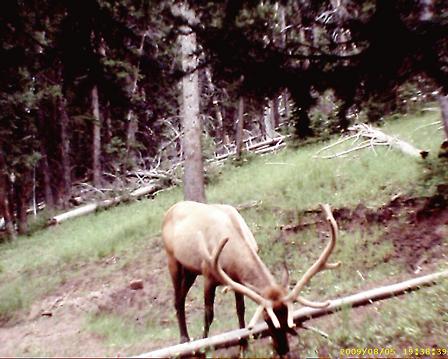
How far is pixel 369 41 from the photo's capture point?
3.50 metres

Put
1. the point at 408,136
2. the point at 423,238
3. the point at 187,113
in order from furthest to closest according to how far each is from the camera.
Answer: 1. the point at 408,136
2. the point at 187,113
3. the point at 423,238

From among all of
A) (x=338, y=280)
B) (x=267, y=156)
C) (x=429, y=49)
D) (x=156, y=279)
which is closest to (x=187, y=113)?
(x=156, y=279)

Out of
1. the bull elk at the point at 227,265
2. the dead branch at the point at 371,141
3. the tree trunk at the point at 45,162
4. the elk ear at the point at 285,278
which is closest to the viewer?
the bull elk at the point at 227,265

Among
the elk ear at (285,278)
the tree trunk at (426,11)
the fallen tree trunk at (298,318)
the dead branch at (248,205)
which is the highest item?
the tree trunk at (426,11)

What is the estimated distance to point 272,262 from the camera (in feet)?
29.2

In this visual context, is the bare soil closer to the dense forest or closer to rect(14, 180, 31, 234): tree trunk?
the dense forest

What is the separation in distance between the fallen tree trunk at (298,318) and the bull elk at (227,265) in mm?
202

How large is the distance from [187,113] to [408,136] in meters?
5.79

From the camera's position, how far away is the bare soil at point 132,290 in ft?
13.3

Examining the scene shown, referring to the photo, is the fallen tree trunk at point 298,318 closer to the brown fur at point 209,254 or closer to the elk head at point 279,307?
the elk head at point 279,307

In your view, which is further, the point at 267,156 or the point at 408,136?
the point at 267,156

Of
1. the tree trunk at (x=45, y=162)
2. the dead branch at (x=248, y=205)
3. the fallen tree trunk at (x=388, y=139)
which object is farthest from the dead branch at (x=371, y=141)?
the tree trunk at (x=45, y=162)

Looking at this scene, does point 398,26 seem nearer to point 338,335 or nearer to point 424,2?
point 424,2
